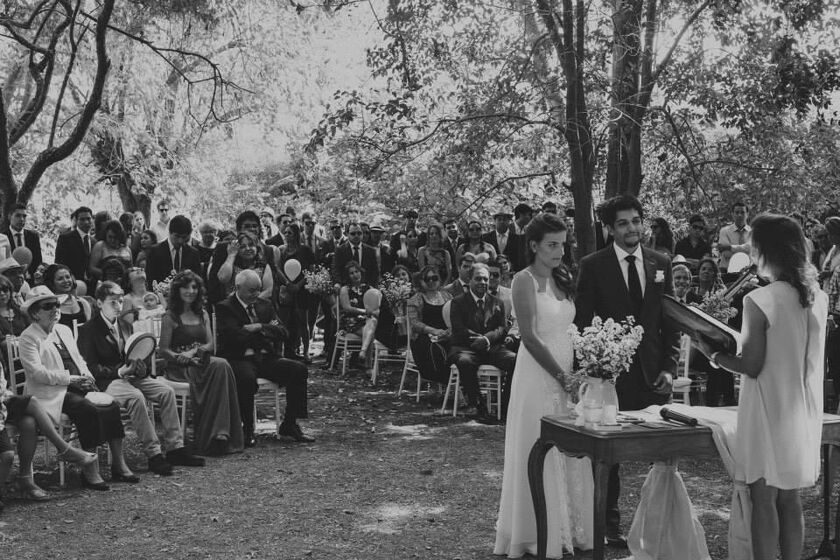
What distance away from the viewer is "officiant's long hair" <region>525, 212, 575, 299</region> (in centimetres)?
550

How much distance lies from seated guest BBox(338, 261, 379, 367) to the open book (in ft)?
24.1

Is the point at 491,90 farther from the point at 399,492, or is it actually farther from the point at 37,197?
the point at 37,197

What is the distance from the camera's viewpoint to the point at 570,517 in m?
5.59

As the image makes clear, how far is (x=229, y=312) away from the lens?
927cm

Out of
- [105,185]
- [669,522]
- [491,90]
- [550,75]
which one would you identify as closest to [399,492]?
[669,522]

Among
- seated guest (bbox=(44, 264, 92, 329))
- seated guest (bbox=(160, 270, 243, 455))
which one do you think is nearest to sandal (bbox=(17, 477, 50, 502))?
seated guest (bbox=(160, 270, 243, 455))

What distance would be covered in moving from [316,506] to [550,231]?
8.87 ft

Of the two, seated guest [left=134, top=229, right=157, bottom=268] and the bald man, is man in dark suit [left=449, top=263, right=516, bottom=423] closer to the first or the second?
the bald man

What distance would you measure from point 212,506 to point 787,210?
30.9ft

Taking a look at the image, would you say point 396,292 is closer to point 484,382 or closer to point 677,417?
point 484,382

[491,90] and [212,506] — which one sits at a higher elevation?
[491,90]

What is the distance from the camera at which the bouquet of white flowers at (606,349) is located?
4793 millimetres

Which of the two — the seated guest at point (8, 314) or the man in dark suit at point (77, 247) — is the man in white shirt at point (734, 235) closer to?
the man in dark suit at point (77, 247)

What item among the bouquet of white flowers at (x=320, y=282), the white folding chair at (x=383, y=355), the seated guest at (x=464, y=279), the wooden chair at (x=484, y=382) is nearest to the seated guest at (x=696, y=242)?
the seated guest at (x=464, y=279)
